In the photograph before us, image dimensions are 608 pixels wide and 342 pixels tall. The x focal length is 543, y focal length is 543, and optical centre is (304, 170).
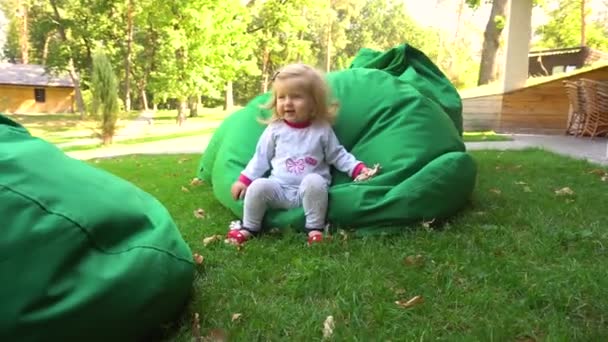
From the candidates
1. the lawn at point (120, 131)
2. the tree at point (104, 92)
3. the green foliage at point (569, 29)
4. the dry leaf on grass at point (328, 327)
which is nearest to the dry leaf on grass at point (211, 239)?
the dry leaf on grass at point (328, 327)

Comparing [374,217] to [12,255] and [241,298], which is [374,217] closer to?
[241,298]

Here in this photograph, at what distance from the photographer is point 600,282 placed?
2596 millimetres

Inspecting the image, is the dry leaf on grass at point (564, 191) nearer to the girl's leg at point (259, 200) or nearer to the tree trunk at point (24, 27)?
the girl's leg at point (259, 200)

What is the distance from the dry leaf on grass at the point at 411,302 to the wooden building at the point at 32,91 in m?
43.4

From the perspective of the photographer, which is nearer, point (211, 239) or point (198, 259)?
point (198, 259)

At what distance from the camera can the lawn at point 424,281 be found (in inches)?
86.1

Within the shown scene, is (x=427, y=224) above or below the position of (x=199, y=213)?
above

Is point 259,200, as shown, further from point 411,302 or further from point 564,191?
point 564,191

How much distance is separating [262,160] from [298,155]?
0.93 ft

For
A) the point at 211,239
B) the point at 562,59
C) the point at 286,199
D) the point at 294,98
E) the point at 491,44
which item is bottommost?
the point at 211,239

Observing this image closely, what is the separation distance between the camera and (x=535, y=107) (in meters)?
12.8

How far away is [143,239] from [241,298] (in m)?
0.62

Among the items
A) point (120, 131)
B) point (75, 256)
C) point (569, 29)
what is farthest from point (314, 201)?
point (569, 29)

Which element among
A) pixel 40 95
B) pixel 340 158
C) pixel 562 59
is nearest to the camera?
pixel 340 158
